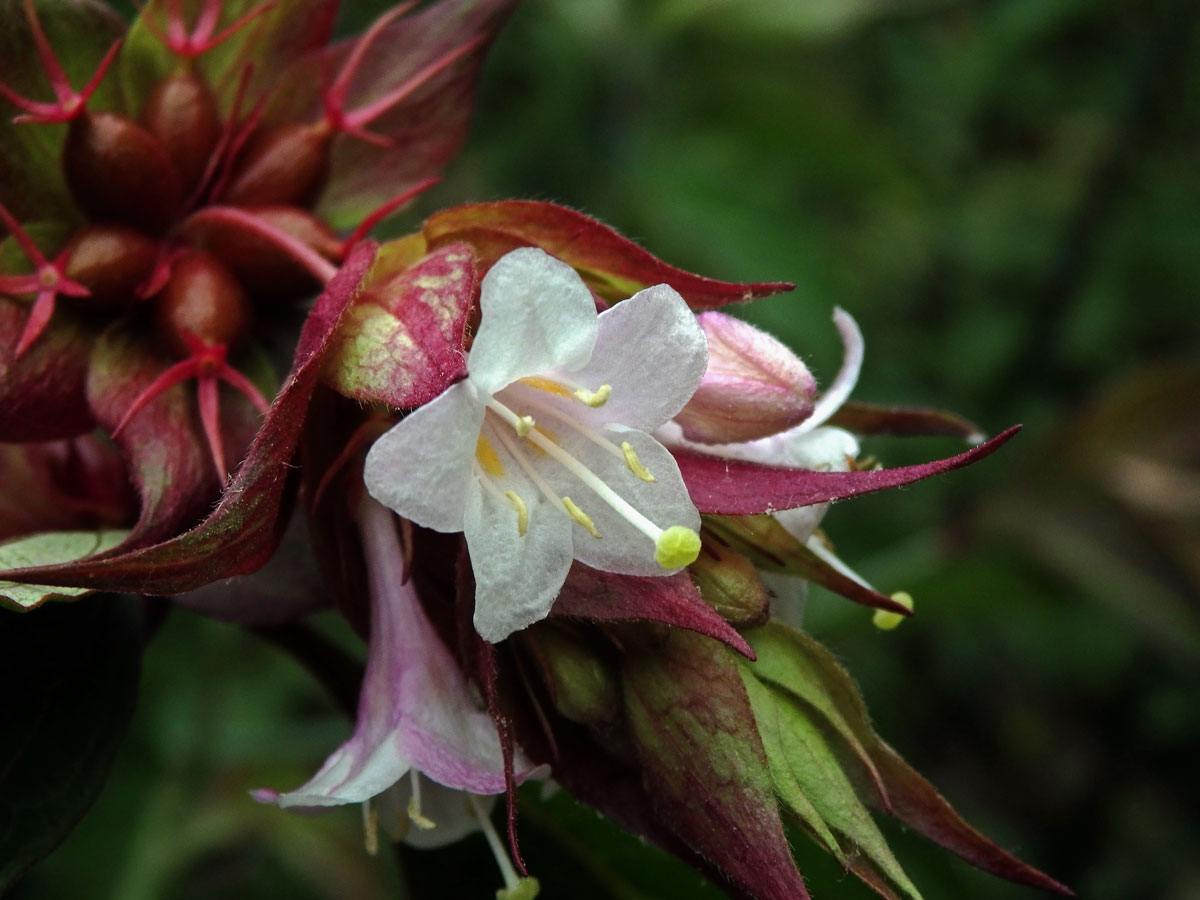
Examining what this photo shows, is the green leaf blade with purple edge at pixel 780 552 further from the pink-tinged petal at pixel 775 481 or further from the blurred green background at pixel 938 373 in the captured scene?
the blurred green background at pixel 938 373

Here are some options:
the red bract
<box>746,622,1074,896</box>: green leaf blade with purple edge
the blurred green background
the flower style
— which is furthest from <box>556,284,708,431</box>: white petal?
the blurred green background

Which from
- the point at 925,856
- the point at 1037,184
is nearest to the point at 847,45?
the point at 1037,184

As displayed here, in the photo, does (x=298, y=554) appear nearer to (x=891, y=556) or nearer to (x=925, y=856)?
(x=925, y=856)

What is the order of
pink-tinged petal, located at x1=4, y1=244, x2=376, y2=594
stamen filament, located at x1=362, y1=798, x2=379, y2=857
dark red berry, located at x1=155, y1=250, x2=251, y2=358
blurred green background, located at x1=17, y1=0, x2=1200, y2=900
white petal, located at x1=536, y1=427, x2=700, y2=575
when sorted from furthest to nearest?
blurred green background, located at x1=17, y1=0, x2=1200, y2=900 → dark red berry, located at x1=155, y1=250, x2=251, y2=358 → stamen filament, located at x1=362, y1=798, x2=379, y2=857 → white petal, located at x1=536, y1=427, x2=700, y2=575 → pink-tinged petal, located at x1=4, y1=244, x2=376, y2=594

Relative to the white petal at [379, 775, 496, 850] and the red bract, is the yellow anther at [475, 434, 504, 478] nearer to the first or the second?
the red bract

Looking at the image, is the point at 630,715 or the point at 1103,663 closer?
the point at 630,715

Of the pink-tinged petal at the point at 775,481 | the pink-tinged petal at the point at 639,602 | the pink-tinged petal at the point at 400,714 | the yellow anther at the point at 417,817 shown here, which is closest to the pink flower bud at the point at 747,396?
the pink-tinged petal at the point at 775,481

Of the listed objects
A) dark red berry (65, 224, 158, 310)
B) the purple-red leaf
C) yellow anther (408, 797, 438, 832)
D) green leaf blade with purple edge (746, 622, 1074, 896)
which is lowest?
yellow anther (408, 797, 438, 832)
